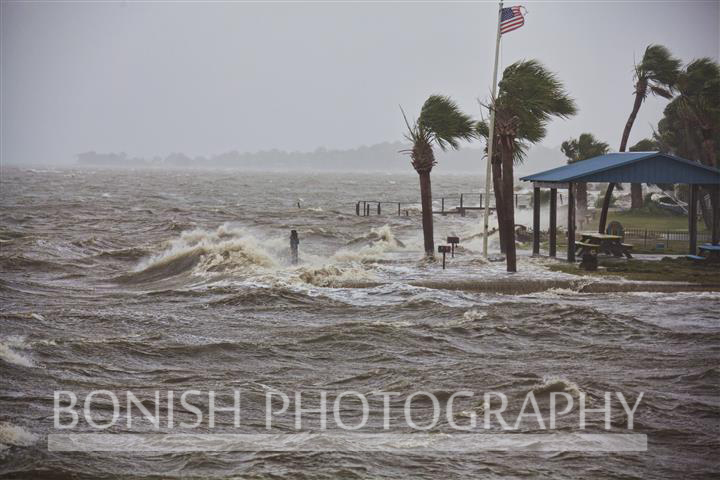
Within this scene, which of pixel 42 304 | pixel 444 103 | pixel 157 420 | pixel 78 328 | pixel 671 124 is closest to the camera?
pixel 157 420

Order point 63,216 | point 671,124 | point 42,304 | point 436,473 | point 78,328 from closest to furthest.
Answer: point 436,473
point 78,328
point 42,304
point 671,124
point 63,216

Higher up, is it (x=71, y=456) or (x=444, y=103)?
(x=444, y=103)

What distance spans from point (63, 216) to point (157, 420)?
2269 inches

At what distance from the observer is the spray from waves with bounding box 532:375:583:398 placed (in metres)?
15.9

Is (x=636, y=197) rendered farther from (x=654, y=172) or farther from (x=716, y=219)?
(x=654, y=172)

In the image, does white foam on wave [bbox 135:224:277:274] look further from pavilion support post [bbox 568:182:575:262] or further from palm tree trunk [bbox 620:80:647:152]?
palm tree trunk [bbox 620:80:647:152]

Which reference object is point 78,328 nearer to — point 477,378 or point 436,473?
point 477,378

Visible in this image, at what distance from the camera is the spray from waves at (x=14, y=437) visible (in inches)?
527

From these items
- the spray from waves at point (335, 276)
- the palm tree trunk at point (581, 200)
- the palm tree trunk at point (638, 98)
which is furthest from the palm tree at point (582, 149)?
the spray from waves at point (335, 276)

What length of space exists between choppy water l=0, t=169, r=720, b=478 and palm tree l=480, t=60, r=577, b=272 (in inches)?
75.6

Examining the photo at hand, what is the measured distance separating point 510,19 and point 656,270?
9.14 meters

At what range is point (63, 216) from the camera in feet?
225

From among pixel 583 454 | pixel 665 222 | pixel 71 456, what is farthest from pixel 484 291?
pixel 665 222

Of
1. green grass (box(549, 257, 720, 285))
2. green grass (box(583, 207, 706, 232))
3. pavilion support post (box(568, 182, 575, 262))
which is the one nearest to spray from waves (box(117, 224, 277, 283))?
pavilion support post (box(568, 182, 575, 262))
